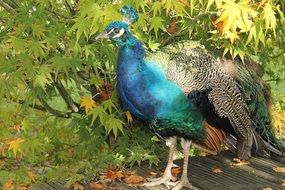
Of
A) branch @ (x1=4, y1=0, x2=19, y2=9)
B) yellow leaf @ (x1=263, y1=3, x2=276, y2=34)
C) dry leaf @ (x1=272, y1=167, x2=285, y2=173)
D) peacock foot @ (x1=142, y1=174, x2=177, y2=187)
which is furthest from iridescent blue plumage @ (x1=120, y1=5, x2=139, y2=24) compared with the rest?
dry leaf @ (x1=272, y1=167, x2=285, y2=173)

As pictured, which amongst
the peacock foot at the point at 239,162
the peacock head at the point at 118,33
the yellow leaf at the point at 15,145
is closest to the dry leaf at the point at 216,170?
the peacock foot at the point at 239,162

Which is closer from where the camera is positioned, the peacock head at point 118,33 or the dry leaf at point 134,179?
the peacock head at point 118,33

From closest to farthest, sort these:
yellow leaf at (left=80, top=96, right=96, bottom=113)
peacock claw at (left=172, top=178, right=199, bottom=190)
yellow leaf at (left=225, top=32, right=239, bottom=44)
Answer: yellow leaf at (left=225, top=32, right=239, bottom=44) < peacock claw at (left=172, top=178, right=199, bottom=190) < yellow leaf at (left=80, top=96, right=96, bottom=113)

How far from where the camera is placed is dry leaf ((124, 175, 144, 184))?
159 inches

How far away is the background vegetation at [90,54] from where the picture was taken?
11.5 ft

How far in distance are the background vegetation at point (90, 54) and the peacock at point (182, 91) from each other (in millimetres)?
153

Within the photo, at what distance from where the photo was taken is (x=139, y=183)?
4.04 m

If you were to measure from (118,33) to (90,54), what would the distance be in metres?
0.59

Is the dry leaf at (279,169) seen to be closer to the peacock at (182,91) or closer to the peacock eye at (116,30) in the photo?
the peacock at (182,91)

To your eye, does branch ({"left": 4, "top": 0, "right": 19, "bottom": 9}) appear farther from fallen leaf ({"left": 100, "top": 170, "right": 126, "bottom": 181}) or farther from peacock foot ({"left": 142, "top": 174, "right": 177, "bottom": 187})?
peacock foot ({"left": 142, "top": 174, "right": 177, "bottom": 187})

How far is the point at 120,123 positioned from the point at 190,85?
0.68 m

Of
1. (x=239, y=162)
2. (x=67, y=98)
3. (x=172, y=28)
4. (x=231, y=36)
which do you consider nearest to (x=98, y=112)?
(x=172, y=28)

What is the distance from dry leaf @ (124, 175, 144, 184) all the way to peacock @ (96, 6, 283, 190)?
0.11 meters

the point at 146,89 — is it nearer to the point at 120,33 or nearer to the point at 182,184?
the point at 120,33
